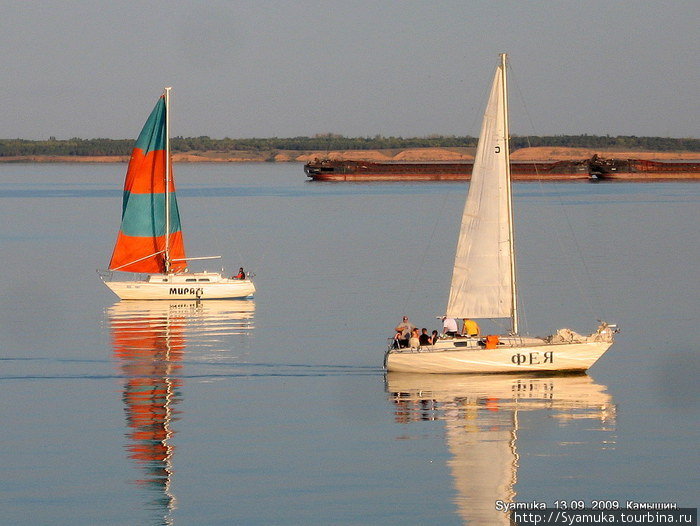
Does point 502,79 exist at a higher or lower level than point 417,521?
higher

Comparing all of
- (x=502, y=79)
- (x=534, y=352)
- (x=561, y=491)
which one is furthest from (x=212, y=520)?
(x=502, y=79)

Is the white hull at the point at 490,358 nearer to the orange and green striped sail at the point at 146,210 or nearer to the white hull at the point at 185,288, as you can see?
the white hull at the point at 185,288

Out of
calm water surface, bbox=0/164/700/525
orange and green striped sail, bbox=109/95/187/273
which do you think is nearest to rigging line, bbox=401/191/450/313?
calm water surface, bbox=0/164/700/525

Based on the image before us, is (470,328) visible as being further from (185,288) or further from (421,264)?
(421,264)

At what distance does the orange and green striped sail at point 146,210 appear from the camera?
6278 centimetres

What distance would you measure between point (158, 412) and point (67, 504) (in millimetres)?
Result: 8533

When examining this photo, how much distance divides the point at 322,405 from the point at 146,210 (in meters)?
27.1

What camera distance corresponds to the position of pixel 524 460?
31.5 m

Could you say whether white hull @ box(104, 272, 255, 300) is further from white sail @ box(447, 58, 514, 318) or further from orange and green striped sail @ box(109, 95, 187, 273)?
white sail @ box(447, 58, 514, 318)

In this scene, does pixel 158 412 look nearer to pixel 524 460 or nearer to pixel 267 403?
pixel 267 403

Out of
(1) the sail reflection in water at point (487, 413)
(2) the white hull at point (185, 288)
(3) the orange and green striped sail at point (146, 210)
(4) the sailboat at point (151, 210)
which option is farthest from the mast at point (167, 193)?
(1) the sail reflection in water at point (487, 413)

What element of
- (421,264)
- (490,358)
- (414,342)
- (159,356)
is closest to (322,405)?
(414,342)

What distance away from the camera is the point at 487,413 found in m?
36.2

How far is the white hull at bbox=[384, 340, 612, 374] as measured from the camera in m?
40.0
